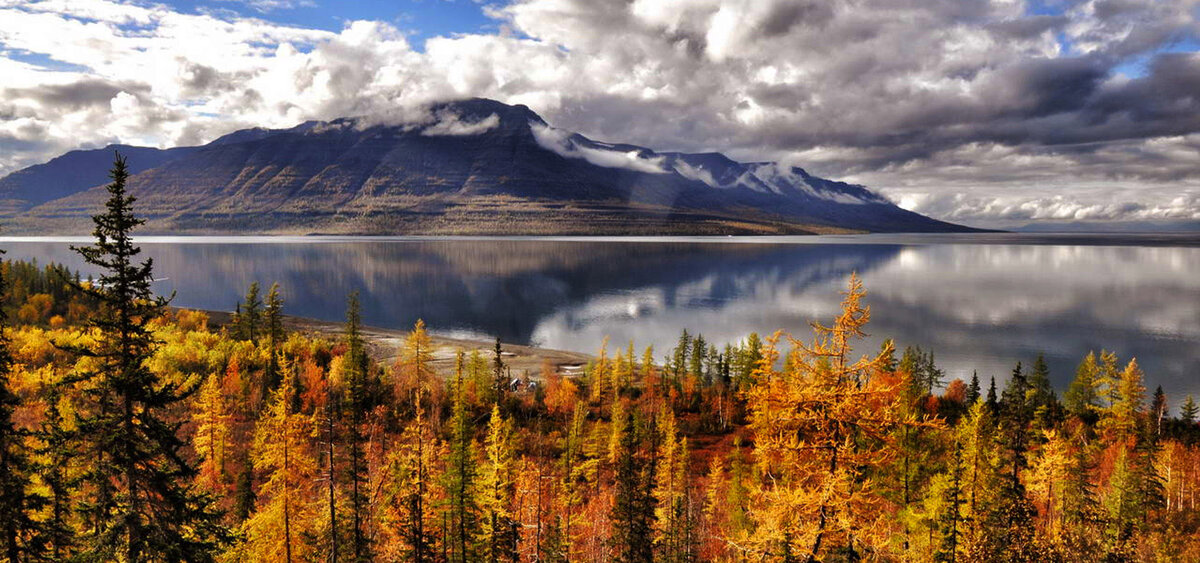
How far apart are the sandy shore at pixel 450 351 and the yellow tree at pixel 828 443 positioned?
8074cm

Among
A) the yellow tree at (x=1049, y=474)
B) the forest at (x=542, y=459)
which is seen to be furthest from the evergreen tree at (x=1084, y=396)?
the yellow tree at (x=1049, y=474)

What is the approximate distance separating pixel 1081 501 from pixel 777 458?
35688 millimetres

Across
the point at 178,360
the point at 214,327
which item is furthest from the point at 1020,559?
the point at 214,327

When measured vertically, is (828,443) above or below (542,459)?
above

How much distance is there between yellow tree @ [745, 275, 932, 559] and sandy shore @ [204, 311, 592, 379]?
80.7 m

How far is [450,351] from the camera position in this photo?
109 m

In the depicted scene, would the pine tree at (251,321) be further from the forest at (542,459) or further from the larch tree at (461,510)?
the larch tree at (461,510)

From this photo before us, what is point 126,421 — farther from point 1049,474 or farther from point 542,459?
point 1049,474

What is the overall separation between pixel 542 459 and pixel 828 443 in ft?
113

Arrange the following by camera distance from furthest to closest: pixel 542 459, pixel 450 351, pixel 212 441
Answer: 1. pixel 450 351
2. pixel 212 441
3. pixel 542 459

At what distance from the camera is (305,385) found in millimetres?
75250

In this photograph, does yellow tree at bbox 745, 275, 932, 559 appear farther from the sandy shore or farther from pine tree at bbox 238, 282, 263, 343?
pine tree at bbox 238, 282, 263, 343

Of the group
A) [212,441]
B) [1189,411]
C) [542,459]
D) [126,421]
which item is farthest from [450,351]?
[1189,411]

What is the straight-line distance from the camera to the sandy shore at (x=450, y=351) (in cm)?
9950
